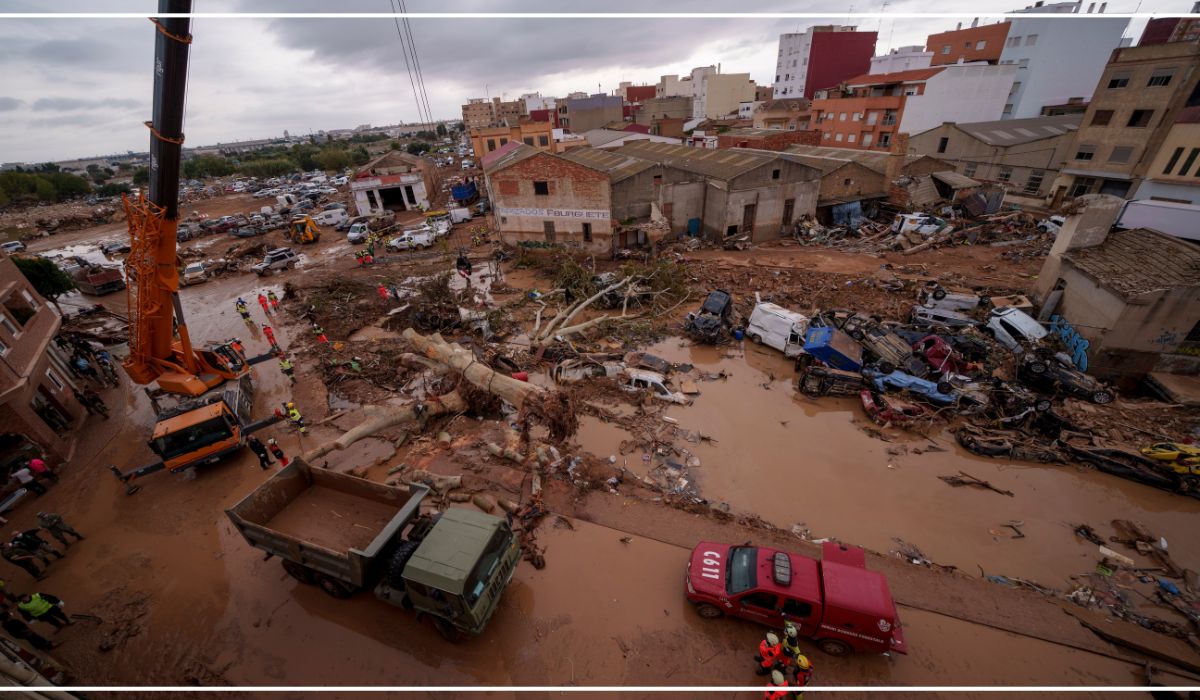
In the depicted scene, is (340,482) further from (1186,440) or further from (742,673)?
(1186,440)

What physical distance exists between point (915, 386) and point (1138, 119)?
2707cm

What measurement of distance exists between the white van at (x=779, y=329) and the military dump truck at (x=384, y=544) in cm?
1242

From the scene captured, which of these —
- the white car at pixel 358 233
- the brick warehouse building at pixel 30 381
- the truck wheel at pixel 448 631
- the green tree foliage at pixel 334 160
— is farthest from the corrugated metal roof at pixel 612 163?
the green tree foliage at pixel 334 160

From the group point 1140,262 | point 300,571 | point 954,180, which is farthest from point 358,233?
point 954,180

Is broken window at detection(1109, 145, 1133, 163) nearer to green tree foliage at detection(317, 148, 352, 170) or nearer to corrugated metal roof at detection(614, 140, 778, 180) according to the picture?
corrugated metal roof at detection(614, 140, 778, 180)

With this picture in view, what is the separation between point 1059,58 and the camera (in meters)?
43.4

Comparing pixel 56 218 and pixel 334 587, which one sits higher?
pixel 56 218

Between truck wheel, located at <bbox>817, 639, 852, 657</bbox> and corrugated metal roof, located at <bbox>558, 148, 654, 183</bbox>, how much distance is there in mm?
23835

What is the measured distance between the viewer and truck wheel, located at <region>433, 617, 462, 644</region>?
25.0 feet

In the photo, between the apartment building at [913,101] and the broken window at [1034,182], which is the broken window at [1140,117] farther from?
the apartment building at [913,101]

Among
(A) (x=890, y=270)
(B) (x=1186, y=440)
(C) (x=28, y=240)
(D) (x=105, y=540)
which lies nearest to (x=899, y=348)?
(B) (x=1186, y=440)

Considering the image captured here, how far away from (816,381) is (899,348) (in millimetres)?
3385

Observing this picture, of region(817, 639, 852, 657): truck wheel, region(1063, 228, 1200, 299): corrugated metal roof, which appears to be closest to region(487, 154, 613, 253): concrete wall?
region(1063, 228, 1200, 299): corrugated metal roof

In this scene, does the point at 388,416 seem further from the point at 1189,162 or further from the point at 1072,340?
the point at 1189,162
